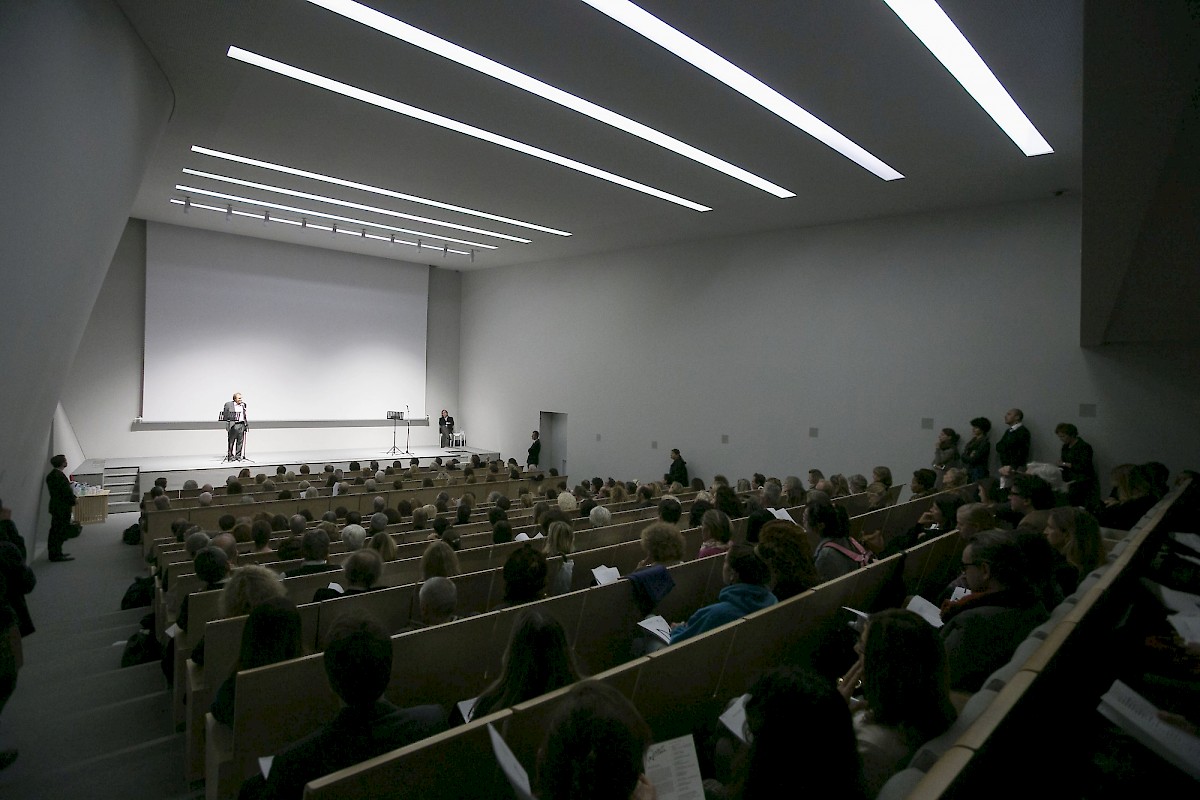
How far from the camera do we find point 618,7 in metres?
4.45

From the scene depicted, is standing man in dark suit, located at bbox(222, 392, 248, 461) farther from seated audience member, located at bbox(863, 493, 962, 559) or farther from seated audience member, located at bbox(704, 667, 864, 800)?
seated audience member, located at bbox(704, 667, 864, 800)

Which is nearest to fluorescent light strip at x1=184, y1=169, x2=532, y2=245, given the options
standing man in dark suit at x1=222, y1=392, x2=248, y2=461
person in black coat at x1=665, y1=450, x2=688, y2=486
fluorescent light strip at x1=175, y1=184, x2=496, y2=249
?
fluorescent light strip at x1=175, y1=184, x2=496, y2=249

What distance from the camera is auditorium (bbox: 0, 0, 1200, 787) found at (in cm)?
436

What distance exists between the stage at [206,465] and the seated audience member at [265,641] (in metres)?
9.38

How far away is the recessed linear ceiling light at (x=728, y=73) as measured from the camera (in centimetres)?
452

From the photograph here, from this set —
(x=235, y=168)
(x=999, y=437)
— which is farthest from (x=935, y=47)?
(x=235, y=168)

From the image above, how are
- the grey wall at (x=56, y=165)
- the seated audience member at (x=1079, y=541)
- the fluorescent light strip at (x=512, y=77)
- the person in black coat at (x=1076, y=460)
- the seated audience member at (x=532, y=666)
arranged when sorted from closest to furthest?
the seated audience member at (x=532, y=666)
the grey wall at (x=56, y=165)
the seated audience member at (x=1079, y=541)
the fluorescent light strip at (x=512, y=77)
the person in black coat at (x=1076, y=460)

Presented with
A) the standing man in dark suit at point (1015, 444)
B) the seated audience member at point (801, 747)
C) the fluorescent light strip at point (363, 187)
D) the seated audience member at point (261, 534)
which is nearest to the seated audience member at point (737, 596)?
the seated audience member at point (801, 747)

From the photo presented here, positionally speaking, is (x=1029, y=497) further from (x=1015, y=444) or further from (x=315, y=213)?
(x=315, y=213)

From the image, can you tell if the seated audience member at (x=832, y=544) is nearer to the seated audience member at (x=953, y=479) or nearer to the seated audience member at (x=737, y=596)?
the seated audience member at (x=737, y=596)

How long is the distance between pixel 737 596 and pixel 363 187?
8.65 meters

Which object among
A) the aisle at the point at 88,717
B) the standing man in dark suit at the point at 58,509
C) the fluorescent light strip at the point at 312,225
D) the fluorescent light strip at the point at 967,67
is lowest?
the aisle at the point at 88,717

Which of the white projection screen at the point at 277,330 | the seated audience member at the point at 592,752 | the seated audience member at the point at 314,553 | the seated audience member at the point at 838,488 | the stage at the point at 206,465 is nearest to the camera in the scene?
the seated audience member at the point at 592,752

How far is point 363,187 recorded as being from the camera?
9.46 meters
